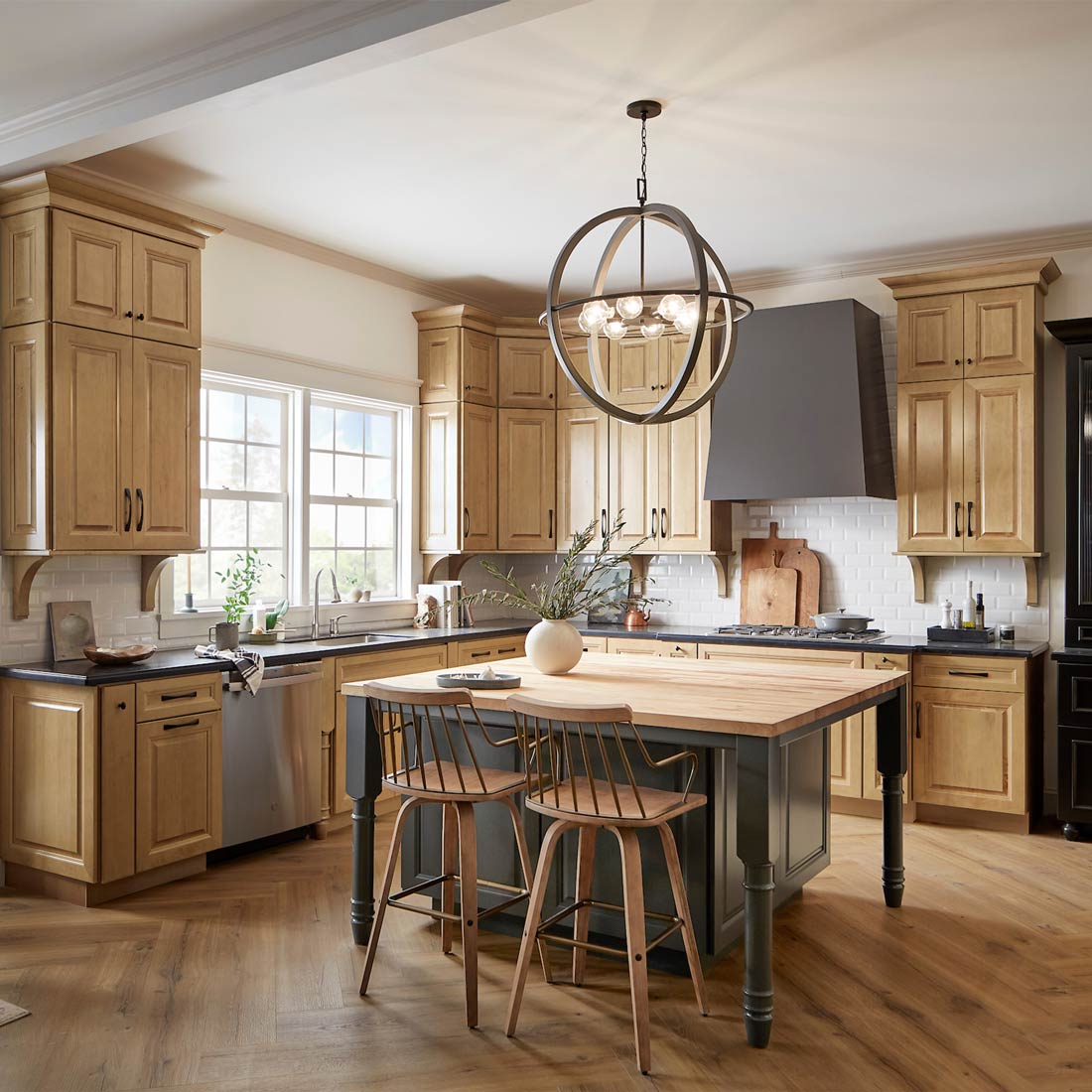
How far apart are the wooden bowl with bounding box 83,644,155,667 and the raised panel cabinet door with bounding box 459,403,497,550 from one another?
2.28 m

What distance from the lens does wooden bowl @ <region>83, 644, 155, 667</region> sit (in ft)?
13.7

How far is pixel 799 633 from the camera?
5.66 meters

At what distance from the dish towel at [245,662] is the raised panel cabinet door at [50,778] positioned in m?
0.66

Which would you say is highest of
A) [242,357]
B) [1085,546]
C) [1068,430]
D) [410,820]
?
[242,357]

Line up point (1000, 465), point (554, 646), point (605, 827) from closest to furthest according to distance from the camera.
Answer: point (605, 827) < point (554, 646) < point (1000, 465)

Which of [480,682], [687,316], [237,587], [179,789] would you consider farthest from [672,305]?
[237,587]

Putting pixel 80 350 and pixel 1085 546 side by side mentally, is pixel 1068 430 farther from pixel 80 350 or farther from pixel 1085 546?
pixel 80 350

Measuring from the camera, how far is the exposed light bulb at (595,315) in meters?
3.43

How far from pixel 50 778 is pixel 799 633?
375 centimetres

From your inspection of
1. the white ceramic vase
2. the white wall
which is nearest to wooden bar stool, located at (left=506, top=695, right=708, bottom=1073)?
the white ceramic vase

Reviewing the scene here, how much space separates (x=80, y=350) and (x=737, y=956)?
341 centimetres

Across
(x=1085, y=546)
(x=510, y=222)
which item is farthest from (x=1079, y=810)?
(x=510, y=222)

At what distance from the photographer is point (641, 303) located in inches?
135

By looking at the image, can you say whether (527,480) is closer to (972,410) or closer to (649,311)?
(972,410)
